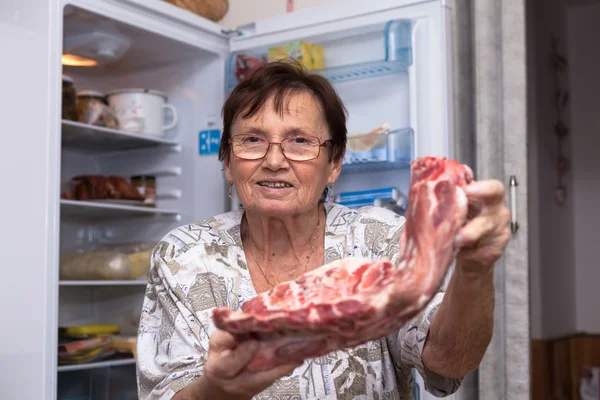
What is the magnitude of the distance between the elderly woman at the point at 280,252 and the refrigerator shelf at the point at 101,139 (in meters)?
1.00

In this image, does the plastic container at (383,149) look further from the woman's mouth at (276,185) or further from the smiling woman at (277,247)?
the woman's mouth at (276,185)

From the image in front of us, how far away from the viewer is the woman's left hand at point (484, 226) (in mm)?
926

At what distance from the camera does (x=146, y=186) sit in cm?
288

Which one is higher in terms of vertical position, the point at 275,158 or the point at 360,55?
the point at 360,55

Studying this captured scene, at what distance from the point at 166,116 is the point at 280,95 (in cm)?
155

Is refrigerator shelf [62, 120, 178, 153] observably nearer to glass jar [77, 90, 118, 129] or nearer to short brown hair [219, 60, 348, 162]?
glass jar [77, 90, 118, 129]

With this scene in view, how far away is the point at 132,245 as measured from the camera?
286 cm

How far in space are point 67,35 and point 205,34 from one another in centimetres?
49
